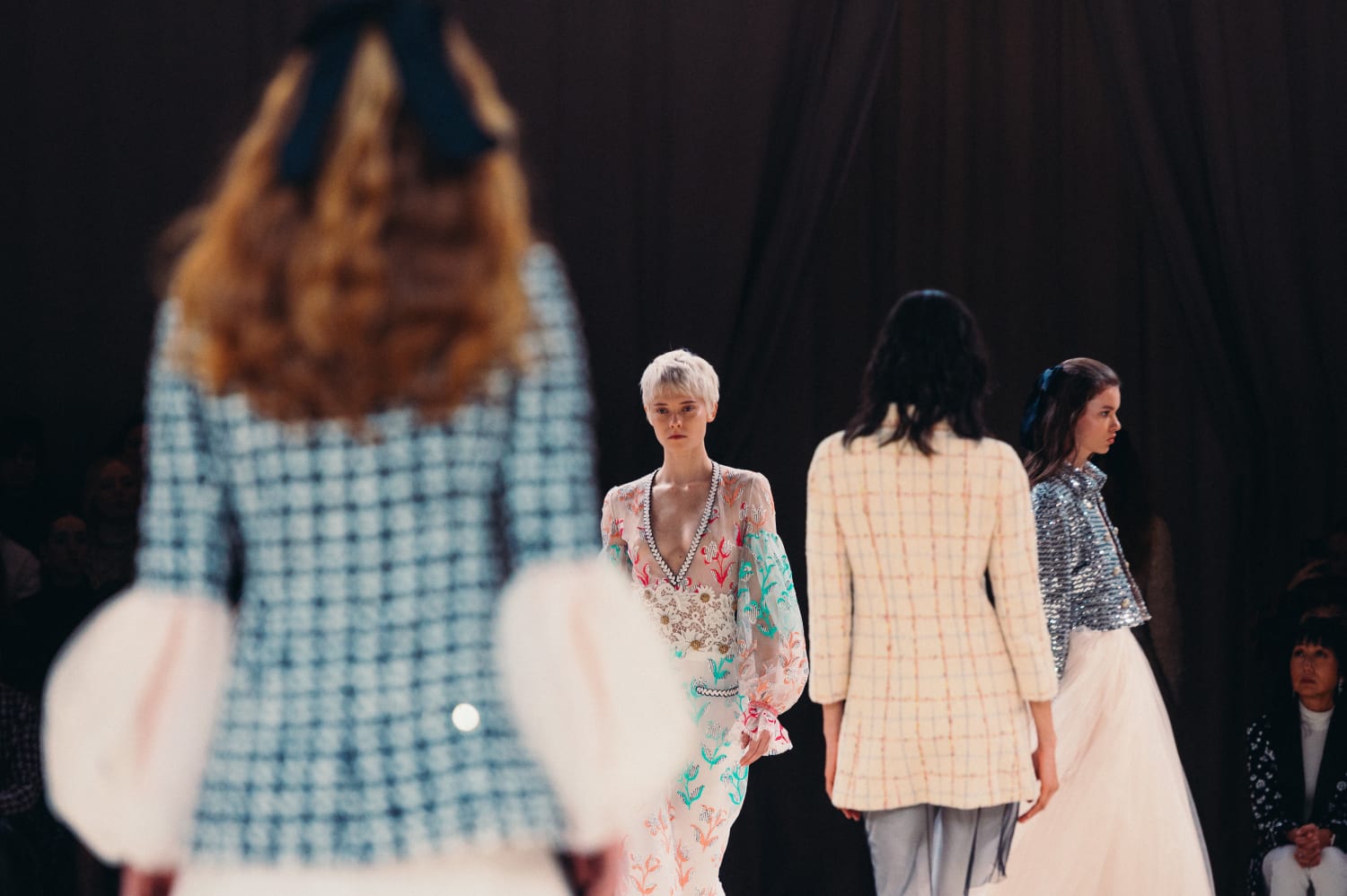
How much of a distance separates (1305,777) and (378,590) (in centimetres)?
342

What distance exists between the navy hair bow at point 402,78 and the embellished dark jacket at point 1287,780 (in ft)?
11.2

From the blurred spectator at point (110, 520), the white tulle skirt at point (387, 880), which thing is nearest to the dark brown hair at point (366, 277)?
the white tulle skirt at point (387, 880)

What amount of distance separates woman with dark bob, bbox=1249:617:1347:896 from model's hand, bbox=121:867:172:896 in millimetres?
3371

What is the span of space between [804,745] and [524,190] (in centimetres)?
401

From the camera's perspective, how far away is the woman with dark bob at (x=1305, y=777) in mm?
3998

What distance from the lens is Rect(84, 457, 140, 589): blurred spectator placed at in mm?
4477

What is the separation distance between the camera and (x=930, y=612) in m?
2.92

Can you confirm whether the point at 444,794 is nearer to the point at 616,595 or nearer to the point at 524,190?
the point at 616,595

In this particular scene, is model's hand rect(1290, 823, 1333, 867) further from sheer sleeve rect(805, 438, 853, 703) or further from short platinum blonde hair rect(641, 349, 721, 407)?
short platinum blonde hair rect(641, 349, 721, 407)

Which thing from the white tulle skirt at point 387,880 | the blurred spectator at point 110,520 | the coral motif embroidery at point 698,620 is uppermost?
the white tulle skirt at point 387,880

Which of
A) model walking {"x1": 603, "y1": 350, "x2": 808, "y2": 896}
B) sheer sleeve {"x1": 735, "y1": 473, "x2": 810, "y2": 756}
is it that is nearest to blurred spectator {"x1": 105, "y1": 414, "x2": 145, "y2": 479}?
model walking {"x1": 603, "y1": 350, "x2": 808, "y2": 896}

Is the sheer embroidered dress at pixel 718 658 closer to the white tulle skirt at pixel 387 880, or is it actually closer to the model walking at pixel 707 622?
the model walking at pixel 707 622

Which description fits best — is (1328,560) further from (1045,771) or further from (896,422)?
(896,422)

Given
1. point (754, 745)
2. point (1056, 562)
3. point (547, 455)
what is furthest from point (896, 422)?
point (547, 455)
